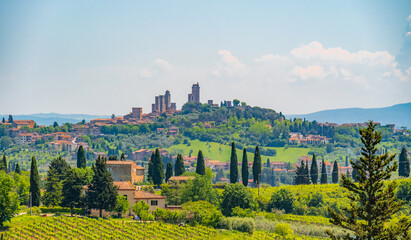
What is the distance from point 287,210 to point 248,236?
18.2 m

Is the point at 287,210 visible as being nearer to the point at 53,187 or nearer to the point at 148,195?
the point at 148,195

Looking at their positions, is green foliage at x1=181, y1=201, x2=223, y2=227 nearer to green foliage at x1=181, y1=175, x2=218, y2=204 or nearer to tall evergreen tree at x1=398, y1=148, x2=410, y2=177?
green foliage at x1=181, y1=175, x2=218, y2=204

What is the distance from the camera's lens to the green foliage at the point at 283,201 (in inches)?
2788

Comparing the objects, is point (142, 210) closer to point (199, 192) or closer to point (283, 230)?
point (199, 192)

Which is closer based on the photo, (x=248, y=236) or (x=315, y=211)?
(x=248, y=236)

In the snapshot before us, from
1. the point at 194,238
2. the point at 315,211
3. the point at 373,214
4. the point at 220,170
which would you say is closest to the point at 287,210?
the point at 315,211

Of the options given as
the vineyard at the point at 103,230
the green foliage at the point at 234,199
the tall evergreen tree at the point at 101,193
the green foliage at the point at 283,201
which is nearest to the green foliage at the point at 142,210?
the vineyard at the point at 103,230

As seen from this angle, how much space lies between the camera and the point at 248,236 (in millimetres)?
53688

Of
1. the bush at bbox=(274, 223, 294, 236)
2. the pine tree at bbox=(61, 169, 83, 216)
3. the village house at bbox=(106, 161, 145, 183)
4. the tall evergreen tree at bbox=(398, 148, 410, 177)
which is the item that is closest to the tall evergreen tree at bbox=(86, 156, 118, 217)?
the pine tree at bbox=(61, 169, 83, 216)

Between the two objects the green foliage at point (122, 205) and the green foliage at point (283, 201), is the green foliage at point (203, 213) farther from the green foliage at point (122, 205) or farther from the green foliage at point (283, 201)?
the green foliage at point (283, 201)

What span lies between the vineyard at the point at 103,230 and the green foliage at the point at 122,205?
106 inches

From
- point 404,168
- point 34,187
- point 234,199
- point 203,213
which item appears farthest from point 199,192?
point 404,168

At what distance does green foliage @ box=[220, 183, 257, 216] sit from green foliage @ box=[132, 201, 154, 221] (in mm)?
10499

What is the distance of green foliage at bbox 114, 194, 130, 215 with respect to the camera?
196 ft
